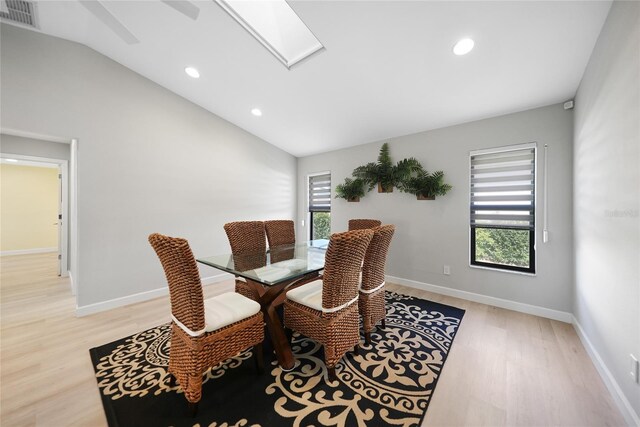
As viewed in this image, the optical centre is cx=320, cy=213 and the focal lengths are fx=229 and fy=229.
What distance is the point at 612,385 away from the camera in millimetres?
1567

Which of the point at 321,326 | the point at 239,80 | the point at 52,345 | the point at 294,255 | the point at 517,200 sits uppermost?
the point at 239,80

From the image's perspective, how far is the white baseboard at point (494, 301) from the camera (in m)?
2.61

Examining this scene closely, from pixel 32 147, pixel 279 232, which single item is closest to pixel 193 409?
pixel 279 232

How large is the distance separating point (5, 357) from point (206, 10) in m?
3.55

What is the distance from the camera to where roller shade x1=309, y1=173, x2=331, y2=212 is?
4.96 meters

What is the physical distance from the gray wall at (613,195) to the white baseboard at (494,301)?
44 cm

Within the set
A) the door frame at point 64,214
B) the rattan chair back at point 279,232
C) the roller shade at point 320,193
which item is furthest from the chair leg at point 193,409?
the door frame at point 64,214

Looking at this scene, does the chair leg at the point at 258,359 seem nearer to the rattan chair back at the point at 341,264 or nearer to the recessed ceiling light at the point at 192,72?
the rattan chair back at the point at 341,264

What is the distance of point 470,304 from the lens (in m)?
3.04

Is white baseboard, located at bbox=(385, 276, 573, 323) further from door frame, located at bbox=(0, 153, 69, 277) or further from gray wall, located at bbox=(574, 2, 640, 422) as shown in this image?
door frame, located at bbox=(0, 153, 69, 277)

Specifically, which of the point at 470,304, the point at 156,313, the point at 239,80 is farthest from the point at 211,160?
the point at 470,304

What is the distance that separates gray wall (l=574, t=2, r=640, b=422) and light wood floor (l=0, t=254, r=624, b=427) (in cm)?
26

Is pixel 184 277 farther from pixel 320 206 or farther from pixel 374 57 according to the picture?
pixel 320 206

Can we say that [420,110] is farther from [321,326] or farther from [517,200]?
[321,326]
